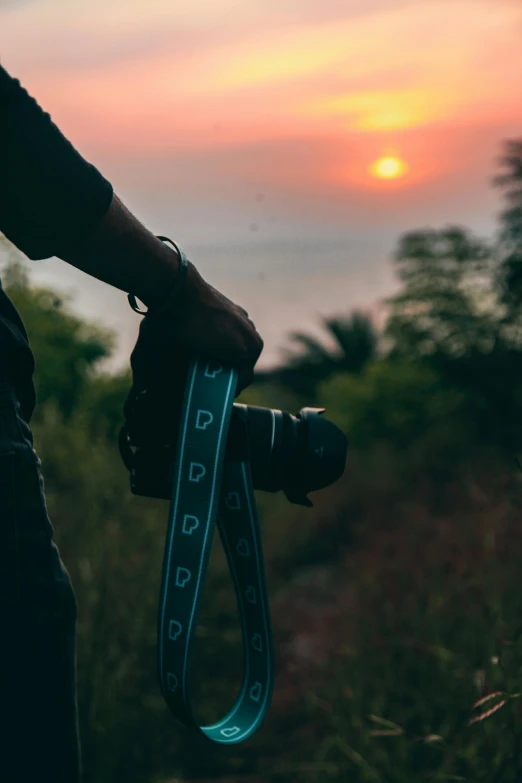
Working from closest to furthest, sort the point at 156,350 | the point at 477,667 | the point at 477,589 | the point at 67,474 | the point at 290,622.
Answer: the point at 156,350, the point at 477,667, the point at 477,589, the point at 290,622, the point at 67,474

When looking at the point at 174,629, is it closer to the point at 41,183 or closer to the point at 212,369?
the point at 212,369

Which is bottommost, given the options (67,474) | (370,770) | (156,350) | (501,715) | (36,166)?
(370,770)

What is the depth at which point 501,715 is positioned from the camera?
6.26 ft

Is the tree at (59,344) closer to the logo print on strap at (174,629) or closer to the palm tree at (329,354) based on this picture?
the palm tree at (329,354)

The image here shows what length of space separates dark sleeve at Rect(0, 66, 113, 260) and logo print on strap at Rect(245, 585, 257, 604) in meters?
0.72

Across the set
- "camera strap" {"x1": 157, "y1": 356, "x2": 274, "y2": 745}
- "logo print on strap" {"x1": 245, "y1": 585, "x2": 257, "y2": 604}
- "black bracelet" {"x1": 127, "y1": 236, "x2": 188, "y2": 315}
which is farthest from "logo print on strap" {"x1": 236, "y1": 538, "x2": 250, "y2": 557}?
"black bracelet" {"x1": 127, "y1": 236, "x2": 188, "y2": 315}

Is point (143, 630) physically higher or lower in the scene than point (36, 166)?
lower

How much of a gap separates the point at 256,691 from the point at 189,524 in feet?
1.40

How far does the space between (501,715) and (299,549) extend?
300cm

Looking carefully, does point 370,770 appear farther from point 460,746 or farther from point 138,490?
point 138,490

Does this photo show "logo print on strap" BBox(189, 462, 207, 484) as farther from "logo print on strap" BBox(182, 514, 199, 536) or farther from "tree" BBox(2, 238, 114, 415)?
"tree" BBox(2, 238, 114, 415)

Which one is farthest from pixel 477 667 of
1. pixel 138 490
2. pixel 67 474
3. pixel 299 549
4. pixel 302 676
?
pixel 67 474

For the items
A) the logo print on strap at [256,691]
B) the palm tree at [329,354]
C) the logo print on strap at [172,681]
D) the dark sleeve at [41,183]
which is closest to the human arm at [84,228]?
the dark sleeve at [41,183]

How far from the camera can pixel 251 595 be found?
5.34 feet
